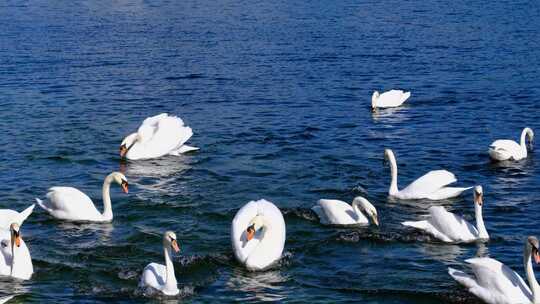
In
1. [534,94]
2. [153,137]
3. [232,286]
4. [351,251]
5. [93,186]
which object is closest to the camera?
[232,286]

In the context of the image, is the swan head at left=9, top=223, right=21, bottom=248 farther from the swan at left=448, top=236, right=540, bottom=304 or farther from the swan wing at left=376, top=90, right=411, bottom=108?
the swan wing at left=376, top=90, right=411, bottom=108

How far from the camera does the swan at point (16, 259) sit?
15.8 m

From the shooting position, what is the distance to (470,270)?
16141 mm

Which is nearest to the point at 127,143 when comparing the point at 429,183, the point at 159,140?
the point at 159,140

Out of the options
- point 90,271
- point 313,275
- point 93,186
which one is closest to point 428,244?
point 313,275

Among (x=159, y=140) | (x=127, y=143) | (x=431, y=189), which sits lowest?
(x=431, y=189)

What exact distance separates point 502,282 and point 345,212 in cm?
424

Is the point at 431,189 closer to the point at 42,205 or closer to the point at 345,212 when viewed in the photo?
the point at 345,212

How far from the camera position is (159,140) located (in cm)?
2427

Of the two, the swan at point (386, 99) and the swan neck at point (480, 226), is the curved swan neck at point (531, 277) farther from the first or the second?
the swan at point (386, 99)

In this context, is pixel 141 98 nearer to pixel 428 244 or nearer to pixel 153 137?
pixel 153 137

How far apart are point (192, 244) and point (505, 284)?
5591 mm

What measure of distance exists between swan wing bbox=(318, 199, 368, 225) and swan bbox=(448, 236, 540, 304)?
352cm

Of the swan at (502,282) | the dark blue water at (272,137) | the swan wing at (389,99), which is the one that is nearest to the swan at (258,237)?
the dark blue water at (272,137)
